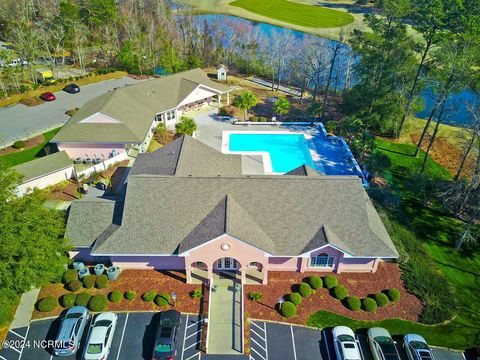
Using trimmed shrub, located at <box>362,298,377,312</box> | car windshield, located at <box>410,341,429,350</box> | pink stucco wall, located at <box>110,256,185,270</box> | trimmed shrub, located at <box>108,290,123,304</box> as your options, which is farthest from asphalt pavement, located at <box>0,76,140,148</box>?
car windshield, located at <box>410,341,429,350</box>

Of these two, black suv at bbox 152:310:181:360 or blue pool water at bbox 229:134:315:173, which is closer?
black suv at bbox 152:310:181:360

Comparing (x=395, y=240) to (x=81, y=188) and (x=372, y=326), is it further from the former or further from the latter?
(x=81, y=188)

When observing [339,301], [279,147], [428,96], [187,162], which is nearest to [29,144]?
[187,162]

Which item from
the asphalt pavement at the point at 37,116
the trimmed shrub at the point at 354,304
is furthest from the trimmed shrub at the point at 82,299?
the asphalt pavement at the point at 37,116

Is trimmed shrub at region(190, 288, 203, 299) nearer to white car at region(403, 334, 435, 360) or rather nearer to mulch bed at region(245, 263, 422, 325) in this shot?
mulch bed at region(245, 263, 422, 325)

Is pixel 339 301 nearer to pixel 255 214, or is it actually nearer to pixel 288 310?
pixel 288 310

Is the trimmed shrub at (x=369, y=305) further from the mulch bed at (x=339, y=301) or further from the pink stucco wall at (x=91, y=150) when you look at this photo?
the pink stucco wall at (x=91, y=150)
